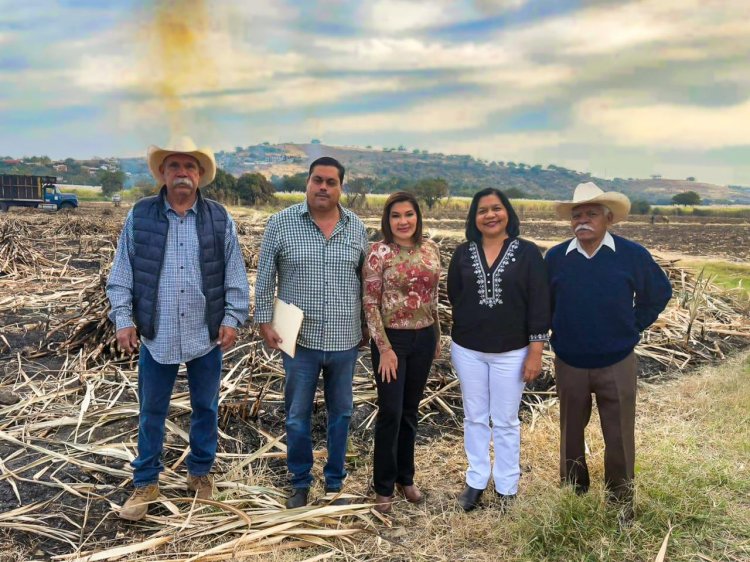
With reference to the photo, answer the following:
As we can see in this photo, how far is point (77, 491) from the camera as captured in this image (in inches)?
146

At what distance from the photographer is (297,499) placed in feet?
11.7

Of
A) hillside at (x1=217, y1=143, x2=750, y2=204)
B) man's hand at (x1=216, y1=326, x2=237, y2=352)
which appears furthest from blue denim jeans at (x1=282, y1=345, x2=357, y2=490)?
hillside at (x1=217, y1=143, x2=750, y2=204)

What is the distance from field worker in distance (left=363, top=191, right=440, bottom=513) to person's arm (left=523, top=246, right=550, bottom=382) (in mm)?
541

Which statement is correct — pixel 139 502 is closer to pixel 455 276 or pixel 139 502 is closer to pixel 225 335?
pixel 225 335

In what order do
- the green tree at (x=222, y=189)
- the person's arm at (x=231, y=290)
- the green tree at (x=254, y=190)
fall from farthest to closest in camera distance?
the green tree at (x=254, y=190) → the green tree at (x=222, y=189) → the person's arm at (x=231, y=290)

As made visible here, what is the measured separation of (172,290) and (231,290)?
0.34m

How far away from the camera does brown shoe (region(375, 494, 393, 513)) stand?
3.60m

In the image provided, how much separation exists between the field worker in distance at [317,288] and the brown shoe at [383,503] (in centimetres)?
49

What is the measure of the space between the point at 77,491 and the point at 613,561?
3.23 meters

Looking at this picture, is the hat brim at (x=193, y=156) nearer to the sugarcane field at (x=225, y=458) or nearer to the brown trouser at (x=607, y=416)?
the sugarcane field at (x=225, y=458)

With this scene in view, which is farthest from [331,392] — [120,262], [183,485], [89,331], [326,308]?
[89,331]

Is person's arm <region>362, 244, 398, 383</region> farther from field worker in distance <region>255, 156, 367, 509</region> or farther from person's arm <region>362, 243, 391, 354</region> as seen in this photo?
field worker in distance <region>255, 156, 367, 509</region>

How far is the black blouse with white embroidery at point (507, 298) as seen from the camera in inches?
132

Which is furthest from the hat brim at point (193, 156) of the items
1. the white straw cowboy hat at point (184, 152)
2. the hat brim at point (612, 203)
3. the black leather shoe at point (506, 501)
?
the black leather shoe at point (506, 501)
